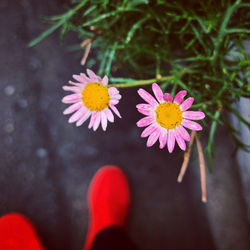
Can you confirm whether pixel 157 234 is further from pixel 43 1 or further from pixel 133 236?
pixel 43 1

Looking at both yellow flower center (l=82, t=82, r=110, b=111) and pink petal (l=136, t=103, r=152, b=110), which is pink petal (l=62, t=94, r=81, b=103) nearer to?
yellow flower center (l=82, t=82, r=110, b=111)

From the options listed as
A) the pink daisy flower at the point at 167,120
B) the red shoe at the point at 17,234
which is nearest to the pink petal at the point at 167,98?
A: the pink daisy flower at the point at 167,120

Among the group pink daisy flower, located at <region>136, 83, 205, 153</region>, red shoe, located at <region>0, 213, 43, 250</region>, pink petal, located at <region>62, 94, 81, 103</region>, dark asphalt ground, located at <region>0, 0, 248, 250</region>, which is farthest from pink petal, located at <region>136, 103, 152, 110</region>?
dark asphalt ground, located at <region>0, 0, 248, 250</region>

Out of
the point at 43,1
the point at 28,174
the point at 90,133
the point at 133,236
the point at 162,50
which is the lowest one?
the point at 133,236

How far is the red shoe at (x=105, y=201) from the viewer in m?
1.16

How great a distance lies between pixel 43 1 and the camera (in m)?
1.10

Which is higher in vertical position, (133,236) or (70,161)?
Answer: (70,161)

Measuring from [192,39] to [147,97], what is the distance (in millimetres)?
359

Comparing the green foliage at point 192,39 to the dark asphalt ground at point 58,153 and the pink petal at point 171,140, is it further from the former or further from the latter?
the dark asphalt ground at point 58,153

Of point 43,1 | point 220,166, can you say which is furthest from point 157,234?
point 43,1

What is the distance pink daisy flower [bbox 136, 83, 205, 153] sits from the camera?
1.46 feet

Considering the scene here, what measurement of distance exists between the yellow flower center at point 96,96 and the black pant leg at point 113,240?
2.44 ft

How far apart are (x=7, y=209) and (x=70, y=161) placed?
29 cm

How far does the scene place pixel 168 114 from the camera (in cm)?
46
